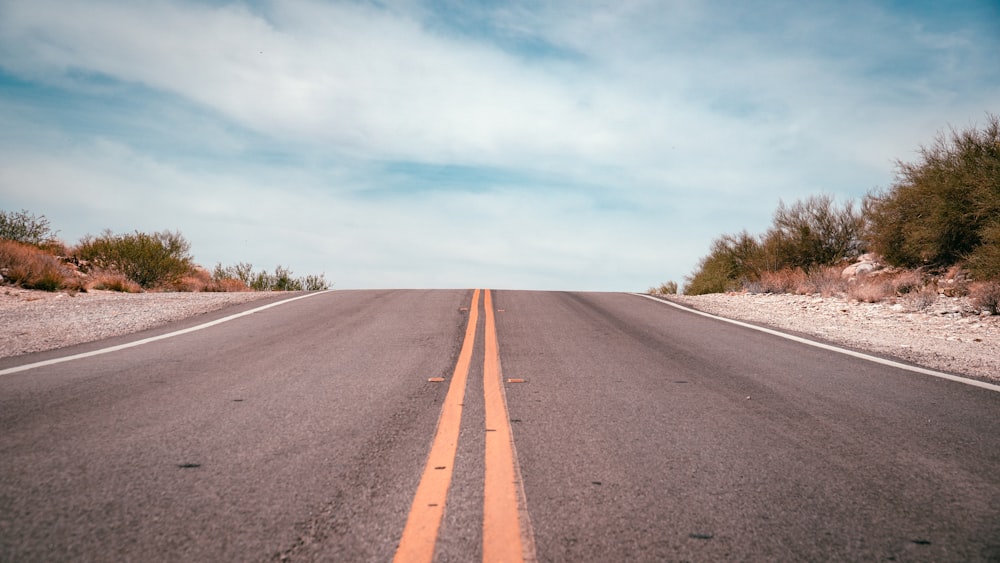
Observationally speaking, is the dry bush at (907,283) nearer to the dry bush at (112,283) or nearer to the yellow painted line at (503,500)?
the yellow painted line at (503,500)

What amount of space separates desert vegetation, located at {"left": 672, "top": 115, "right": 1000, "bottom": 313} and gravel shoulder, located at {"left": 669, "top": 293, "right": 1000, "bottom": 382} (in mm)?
612

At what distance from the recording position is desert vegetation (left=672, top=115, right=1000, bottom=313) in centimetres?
1267

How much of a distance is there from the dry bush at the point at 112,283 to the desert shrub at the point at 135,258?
102 cm

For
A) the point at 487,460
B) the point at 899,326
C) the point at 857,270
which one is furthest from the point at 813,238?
the point at 487,460

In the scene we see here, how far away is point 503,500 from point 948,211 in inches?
644

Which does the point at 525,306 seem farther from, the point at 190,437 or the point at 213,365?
the point at 190,437

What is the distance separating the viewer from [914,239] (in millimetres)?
14602

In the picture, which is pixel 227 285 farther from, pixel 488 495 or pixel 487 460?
pixel 488 495

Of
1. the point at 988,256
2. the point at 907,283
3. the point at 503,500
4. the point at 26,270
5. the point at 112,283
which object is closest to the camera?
the point at 503,500

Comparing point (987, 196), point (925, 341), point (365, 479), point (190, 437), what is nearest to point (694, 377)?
point (365, 479)

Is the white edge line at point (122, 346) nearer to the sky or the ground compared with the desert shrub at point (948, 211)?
nearer to the ground

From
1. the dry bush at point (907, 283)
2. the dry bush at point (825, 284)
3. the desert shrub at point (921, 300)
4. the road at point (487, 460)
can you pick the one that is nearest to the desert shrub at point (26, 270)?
Answer: the road at point (487, 460)

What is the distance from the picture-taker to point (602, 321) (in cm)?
938

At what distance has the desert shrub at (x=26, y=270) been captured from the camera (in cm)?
1252
